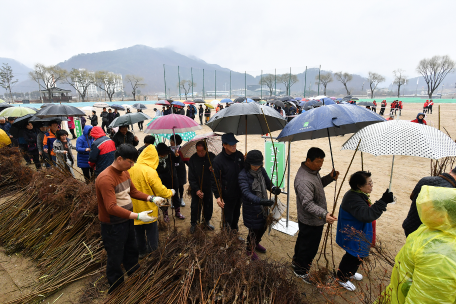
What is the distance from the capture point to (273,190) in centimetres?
272

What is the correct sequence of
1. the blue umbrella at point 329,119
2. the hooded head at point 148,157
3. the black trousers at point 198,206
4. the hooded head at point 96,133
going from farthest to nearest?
the hooded head at point 96,133, the black trousers at point 198,206, the hooded head at point 148,157, the blue umbrella at point 329,119

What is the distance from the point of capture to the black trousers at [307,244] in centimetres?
252

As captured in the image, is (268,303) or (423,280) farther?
(268,303)

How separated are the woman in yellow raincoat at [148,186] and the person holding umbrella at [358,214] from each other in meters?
1.90

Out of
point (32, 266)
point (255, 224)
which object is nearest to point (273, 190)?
point (255, 224)

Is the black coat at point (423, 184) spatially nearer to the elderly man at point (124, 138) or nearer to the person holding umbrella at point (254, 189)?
the person holding umbrella at point (254, 189)

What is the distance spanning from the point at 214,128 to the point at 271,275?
90.4 inches

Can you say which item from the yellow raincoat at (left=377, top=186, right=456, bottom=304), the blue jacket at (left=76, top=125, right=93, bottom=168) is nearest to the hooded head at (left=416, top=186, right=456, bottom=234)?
the yellow raincoat at (left=377, top=186, right=456, bottom=304)

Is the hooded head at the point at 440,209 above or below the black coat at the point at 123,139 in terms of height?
above

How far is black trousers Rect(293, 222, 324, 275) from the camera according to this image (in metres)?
2.52

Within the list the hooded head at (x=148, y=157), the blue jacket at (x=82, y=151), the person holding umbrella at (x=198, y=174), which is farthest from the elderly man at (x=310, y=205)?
the blue jacket at (x=82, y=151)

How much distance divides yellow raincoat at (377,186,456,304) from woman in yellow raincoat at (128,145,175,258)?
7.21 ft

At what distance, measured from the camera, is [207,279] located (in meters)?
1.73

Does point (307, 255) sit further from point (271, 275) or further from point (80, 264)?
point (80, 264)
